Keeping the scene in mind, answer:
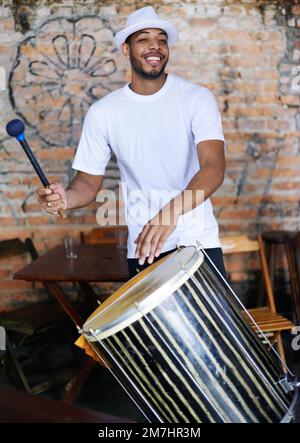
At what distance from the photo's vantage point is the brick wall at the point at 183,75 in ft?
13.5

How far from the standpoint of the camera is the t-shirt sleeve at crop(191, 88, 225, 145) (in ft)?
8.55

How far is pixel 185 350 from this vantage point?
1971 mm

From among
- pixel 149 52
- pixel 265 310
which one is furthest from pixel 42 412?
pixel 265 310

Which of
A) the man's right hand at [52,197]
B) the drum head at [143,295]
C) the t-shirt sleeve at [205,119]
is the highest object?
the t-shirt sleeve at [205,119]

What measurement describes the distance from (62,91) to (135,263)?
178 cm

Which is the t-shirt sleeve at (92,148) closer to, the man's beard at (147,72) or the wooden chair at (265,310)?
the man's beard at (147,72)

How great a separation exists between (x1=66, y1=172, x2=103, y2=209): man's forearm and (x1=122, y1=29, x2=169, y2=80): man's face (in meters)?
0.51

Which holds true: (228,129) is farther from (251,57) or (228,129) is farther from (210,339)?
(210,339)

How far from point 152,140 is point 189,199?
501 mm

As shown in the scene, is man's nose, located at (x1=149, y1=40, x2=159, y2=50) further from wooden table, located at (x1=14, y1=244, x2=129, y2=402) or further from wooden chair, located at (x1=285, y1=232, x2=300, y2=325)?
wooden chair, located at (x1=285, y1=232, x2=300, y2=325)

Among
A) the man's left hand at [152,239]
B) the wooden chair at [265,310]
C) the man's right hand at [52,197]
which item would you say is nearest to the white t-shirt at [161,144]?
the man's right hand at [52,197]

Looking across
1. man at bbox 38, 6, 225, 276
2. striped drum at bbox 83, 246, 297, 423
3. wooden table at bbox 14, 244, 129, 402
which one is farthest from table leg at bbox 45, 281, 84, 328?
striped drum at bbox 83, 246, 297, 423

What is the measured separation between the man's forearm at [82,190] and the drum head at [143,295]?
26.7 inches

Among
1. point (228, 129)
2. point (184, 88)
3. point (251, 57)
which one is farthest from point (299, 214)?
point (184, 88)
